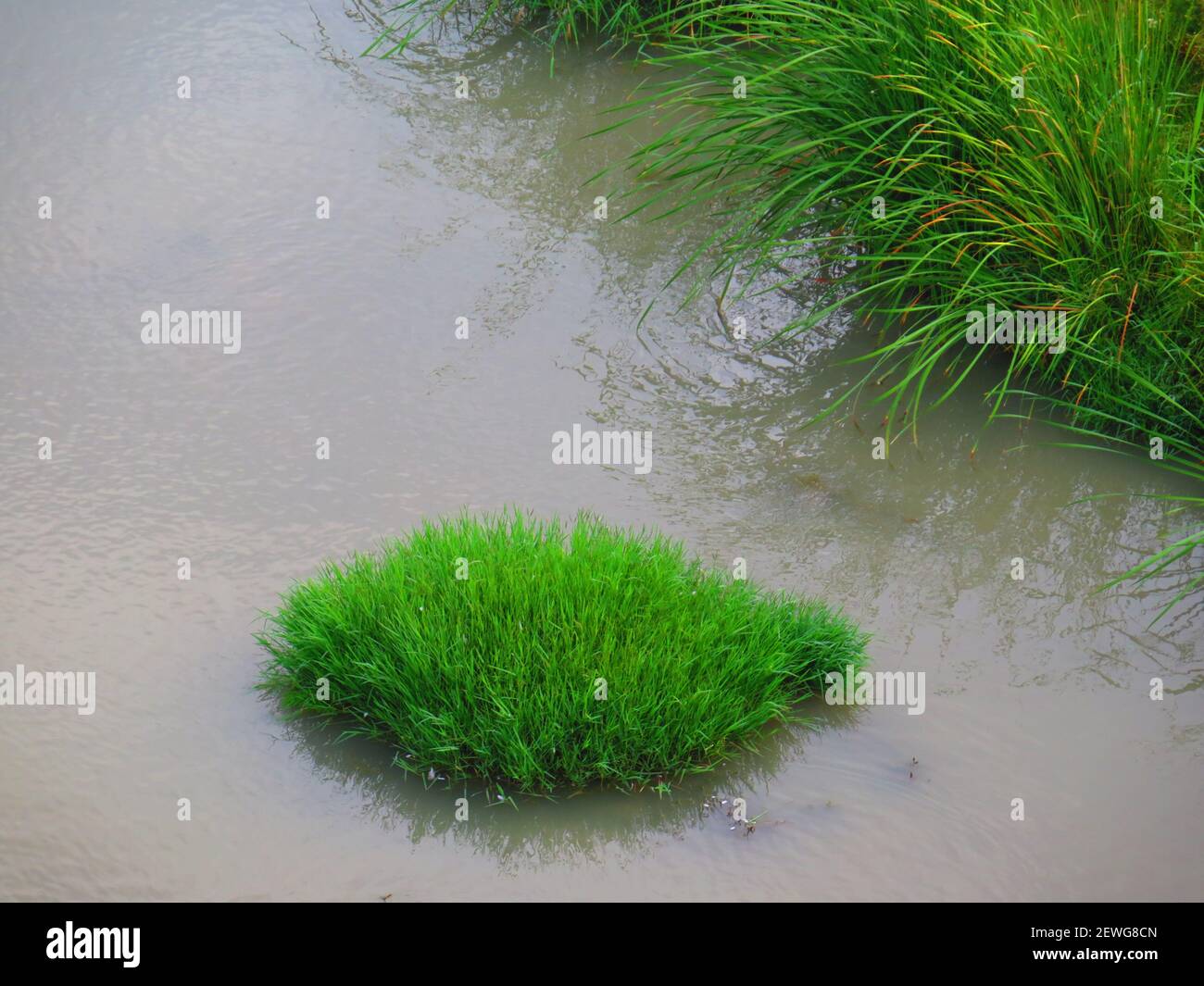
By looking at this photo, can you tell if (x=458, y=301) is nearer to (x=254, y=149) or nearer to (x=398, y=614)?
(x=254, y=149)

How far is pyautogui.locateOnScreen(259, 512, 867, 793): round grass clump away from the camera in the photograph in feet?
10.8

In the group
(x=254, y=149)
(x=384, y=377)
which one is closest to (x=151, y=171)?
(x=254, y=149)

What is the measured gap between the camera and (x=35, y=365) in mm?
4688

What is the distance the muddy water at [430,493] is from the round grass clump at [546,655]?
0.35 feet

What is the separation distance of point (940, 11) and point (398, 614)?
Result: 2736 mm

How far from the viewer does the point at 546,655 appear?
10.9 feet

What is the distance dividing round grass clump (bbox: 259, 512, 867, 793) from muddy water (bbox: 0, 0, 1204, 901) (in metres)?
0.11

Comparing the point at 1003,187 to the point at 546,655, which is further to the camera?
the point at 1003,187

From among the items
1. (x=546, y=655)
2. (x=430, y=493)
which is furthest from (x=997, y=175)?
(x=546, y=655)

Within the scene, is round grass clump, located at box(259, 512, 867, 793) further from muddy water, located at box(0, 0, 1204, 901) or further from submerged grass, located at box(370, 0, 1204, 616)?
submerged grass, located at box(370, 0, 1204, 616)

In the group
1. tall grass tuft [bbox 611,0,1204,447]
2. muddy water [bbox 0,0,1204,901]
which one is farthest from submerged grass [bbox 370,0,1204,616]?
muddy water [bbox 0,0,1204,901]

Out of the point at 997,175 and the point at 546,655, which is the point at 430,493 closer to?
the point at 546,655

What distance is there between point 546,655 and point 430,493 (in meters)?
1.06

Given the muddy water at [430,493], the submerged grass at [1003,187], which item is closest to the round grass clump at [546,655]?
the muddy water at [430,493]
